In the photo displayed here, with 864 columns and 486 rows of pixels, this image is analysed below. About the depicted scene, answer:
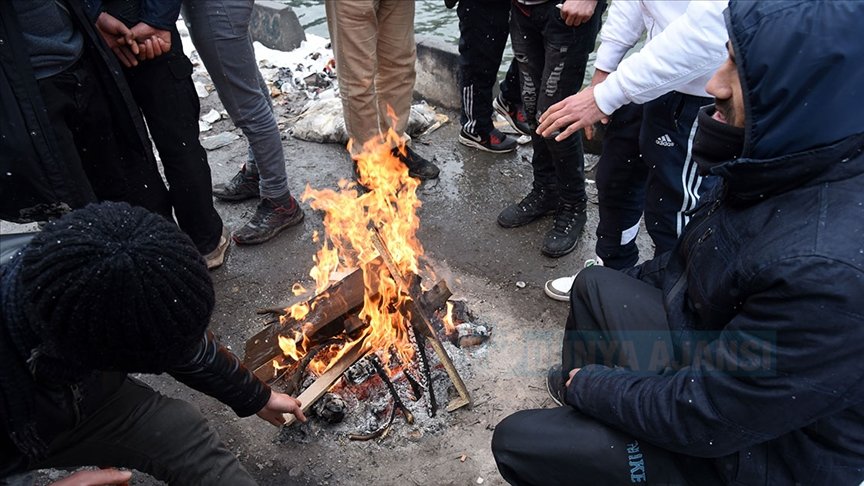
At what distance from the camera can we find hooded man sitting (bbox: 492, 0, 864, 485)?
1.57 m

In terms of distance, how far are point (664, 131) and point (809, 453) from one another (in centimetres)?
161

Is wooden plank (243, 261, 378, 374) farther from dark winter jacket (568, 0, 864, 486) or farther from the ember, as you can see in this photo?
dark winter jacket (568, 0, 864, 486)

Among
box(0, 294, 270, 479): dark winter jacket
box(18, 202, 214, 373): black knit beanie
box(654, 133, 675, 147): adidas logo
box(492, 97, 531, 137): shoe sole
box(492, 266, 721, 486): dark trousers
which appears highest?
box(18, 202, 214, 373): black knit beanie

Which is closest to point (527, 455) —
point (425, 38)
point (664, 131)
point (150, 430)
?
point (150, 430)

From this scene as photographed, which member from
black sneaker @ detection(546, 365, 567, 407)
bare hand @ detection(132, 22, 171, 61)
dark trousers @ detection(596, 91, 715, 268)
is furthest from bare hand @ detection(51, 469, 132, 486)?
dark trousers @ detection(596, 91, 715, 268)

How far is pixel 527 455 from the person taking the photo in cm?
223

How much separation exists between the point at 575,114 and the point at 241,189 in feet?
9.30

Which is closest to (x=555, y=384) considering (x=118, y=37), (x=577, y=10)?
(x=577, y=10)

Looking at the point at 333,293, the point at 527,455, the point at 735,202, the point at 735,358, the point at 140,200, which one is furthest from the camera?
the point at 140,200

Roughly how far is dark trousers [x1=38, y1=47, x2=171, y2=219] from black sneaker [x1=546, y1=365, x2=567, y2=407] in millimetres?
2505

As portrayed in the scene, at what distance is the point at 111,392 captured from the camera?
87.5 inches

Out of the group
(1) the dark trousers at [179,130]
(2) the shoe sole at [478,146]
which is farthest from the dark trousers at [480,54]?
(1) the dark trousers at [179,130]

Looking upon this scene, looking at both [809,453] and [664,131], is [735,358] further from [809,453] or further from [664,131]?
[664,131]

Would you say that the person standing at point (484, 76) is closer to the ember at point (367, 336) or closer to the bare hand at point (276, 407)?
the ember at point (367, 336)
